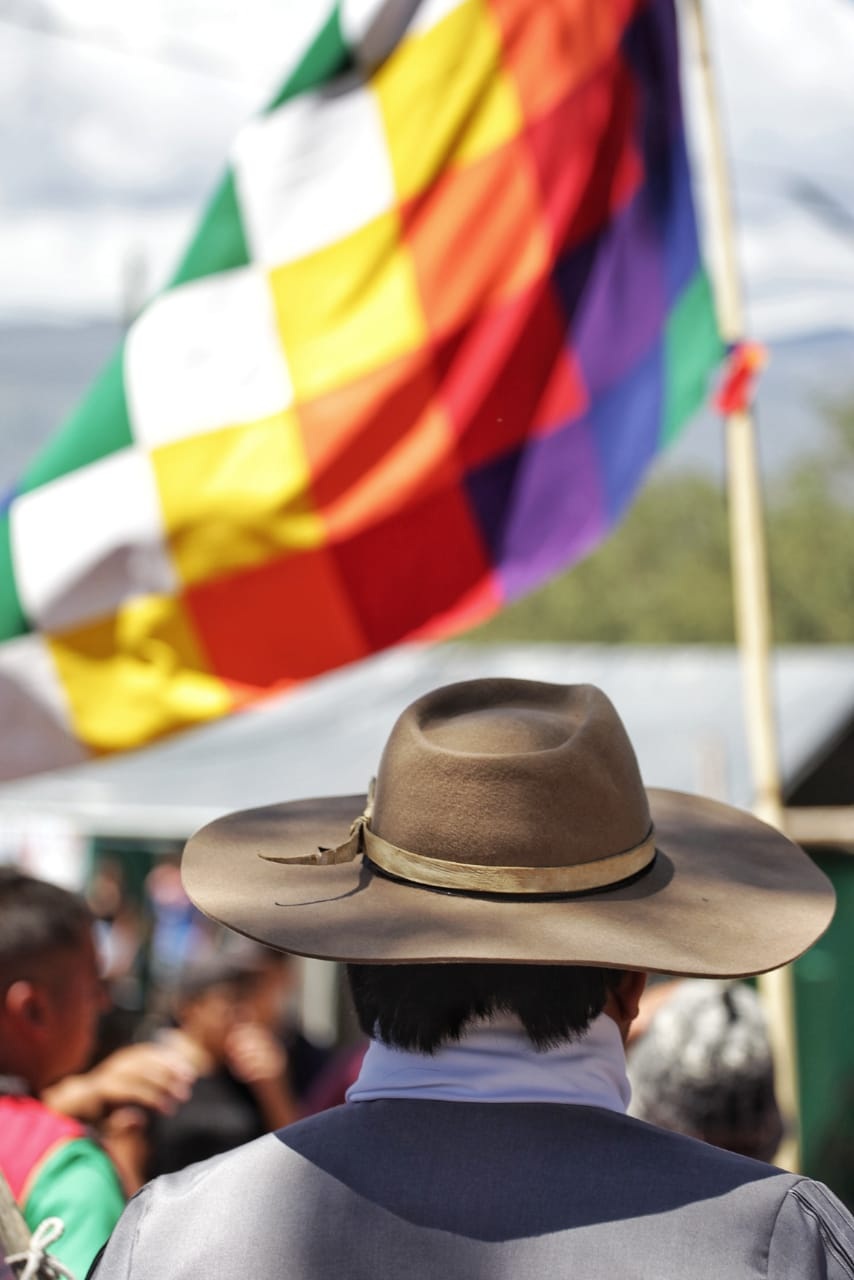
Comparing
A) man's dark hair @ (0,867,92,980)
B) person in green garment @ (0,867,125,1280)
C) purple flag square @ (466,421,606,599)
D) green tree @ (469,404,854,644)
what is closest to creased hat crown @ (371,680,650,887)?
person in green garment @ (0,867,125,1280)

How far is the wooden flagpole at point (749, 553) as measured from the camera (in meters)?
2.79

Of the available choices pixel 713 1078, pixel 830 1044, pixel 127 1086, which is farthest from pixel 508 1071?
pixel 830 1044

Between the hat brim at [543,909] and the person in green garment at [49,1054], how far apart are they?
1.81 feet

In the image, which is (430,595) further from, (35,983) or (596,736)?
(596,736)

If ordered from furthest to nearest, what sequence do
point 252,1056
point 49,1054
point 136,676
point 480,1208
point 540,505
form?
point 252,1056, point 540,505, point 136,676, point 49,1054, point 480,1208

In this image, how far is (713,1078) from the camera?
206 centimetres

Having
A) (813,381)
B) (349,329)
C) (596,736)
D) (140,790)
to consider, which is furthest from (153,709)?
(140,790)

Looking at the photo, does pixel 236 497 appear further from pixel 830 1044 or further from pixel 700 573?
pixel 700 573

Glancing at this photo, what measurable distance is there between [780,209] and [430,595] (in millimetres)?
1281

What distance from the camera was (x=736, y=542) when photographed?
2.96 meters

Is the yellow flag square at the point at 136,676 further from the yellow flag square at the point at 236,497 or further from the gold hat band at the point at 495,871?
the gold hat band at the point at 495,871

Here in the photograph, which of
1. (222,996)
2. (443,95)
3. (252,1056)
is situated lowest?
→ (252,1056)

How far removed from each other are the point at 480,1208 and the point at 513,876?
0.23m

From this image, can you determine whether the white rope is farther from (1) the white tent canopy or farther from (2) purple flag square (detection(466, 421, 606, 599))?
(1) the white tent canopy
